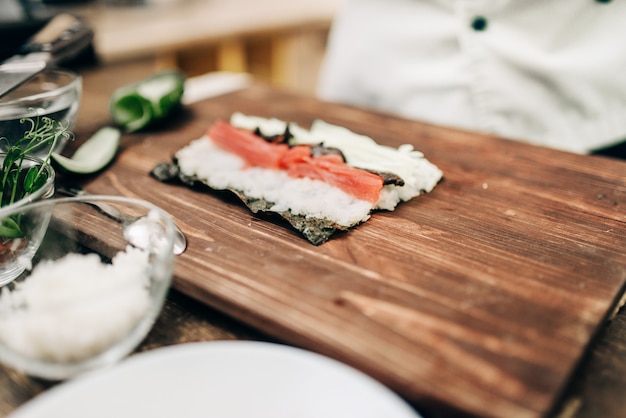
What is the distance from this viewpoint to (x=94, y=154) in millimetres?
1687

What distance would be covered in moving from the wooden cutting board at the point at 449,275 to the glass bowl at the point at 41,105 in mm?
218

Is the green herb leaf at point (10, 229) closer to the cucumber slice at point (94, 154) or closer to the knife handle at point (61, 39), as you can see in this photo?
the cucumber slice at point (94, 154)

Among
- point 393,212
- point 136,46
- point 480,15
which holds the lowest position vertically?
point 136,46

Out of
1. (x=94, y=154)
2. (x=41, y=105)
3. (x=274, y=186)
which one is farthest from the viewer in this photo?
(x=94, y=154)

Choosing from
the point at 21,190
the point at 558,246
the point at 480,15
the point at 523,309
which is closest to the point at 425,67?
the point at 480,15

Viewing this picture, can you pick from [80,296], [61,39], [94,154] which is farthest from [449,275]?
[61,39]

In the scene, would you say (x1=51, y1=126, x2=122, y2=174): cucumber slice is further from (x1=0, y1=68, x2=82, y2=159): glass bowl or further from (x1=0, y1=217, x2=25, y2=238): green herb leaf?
(x1=0, y1=217, x2=25, y2=238): green herb leaf

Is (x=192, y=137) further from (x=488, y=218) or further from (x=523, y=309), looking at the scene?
(x=523, y=309)

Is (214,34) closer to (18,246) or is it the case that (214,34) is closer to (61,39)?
(61,39)

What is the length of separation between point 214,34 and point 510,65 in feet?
7.98

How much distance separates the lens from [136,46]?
332 cm

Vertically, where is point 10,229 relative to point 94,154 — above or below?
above

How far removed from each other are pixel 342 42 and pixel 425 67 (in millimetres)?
465

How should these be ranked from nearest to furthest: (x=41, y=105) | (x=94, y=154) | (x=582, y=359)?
(x=582, y=359)
(x=41, y=105)
(x=94, y=154)
